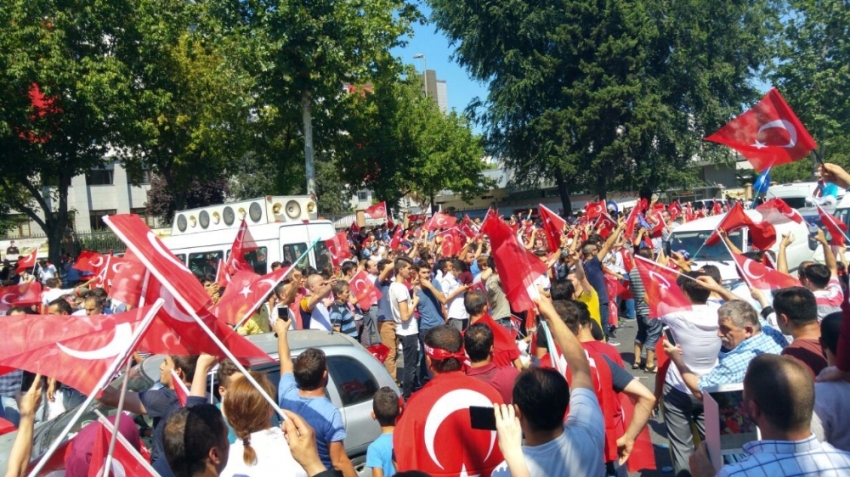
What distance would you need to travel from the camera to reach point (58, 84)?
70.7 feet

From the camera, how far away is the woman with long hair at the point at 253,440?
124 inches

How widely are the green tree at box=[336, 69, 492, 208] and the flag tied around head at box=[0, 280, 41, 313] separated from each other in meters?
16.5

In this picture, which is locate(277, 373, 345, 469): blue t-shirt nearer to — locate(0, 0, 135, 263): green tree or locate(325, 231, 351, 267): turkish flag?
locate(325, 231, 351, 267): turkish flag

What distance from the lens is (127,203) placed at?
147 ft

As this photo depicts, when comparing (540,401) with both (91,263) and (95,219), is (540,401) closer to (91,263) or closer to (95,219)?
(91,263)

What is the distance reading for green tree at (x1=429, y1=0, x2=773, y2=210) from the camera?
103 ft

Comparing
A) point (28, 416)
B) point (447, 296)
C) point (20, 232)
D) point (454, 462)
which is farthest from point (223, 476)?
point (20, 232)

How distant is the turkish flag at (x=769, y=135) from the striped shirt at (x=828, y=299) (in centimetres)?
116

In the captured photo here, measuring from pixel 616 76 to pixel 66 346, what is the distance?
1240 inches

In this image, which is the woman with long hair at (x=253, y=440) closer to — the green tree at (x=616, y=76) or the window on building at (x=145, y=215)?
the green tree at (x=616, y=76)

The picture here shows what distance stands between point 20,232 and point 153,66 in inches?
955

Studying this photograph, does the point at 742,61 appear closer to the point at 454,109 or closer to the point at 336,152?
the point at 454,109

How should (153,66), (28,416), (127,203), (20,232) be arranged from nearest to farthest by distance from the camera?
1. (28,416)
2. (153,66)
3. (20,232)
4. (127,203)

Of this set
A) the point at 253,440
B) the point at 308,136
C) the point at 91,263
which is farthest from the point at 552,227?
the point at 308,136
